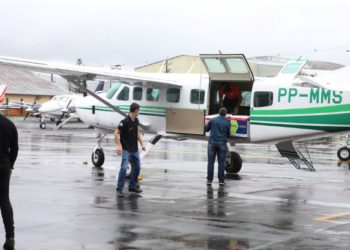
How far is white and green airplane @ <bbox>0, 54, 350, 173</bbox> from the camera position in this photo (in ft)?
53.2

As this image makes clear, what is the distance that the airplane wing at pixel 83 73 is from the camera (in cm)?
1686

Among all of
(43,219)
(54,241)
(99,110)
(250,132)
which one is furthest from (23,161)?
(54,241)

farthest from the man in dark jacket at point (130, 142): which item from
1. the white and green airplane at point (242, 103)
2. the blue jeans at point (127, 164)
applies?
the white and green airplane at point (242, 103)

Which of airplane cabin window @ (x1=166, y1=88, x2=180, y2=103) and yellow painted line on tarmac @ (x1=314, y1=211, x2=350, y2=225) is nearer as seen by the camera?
yellow painted line on tarmac @ (x1=314, y1=211, x2=350, y2=225)

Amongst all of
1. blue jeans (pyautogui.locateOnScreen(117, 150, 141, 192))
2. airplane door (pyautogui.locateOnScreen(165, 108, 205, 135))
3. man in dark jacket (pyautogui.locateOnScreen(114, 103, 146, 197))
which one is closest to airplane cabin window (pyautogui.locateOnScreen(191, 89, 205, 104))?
airplane door (pyautogui.locateOnScreen(165, 108, 205, 135))

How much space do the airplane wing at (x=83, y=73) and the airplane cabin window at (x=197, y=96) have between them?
0.48 metres

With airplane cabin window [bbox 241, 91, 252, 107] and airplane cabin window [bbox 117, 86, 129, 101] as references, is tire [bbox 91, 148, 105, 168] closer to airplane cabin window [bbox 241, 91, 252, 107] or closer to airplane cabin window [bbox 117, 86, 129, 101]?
airplane cabin window [bbox 117, 86, 129, 101]

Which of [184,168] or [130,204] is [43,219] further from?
[184,168]

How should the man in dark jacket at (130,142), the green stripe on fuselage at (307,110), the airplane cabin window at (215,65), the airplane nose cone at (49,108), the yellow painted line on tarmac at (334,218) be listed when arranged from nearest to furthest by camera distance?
the yellow painted line on tarmac at (334,218)
the man in dark jacket at (130,142)
the green stripe on fuselage at (307,110)
the airplane cabin window at (215,65)
the airplane nose cone at (49,108)

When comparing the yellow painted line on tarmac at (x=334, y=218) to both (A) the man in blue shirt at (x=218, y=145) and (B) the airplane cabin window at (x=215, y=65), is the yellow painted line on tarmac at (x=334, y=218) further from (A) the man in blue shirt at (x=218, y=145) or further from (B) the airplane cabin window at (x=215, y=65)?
(B) the airplane cabin window at (x=215, y=65)

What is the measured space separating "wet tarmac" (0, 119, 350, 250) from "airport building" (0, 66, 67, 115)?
66349mm

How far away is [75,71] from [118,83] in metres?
2.53

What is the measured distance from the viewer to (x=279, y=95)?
650 inches

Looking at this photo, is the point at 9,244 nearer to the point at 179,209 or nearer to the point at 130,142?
the point at 179,209
